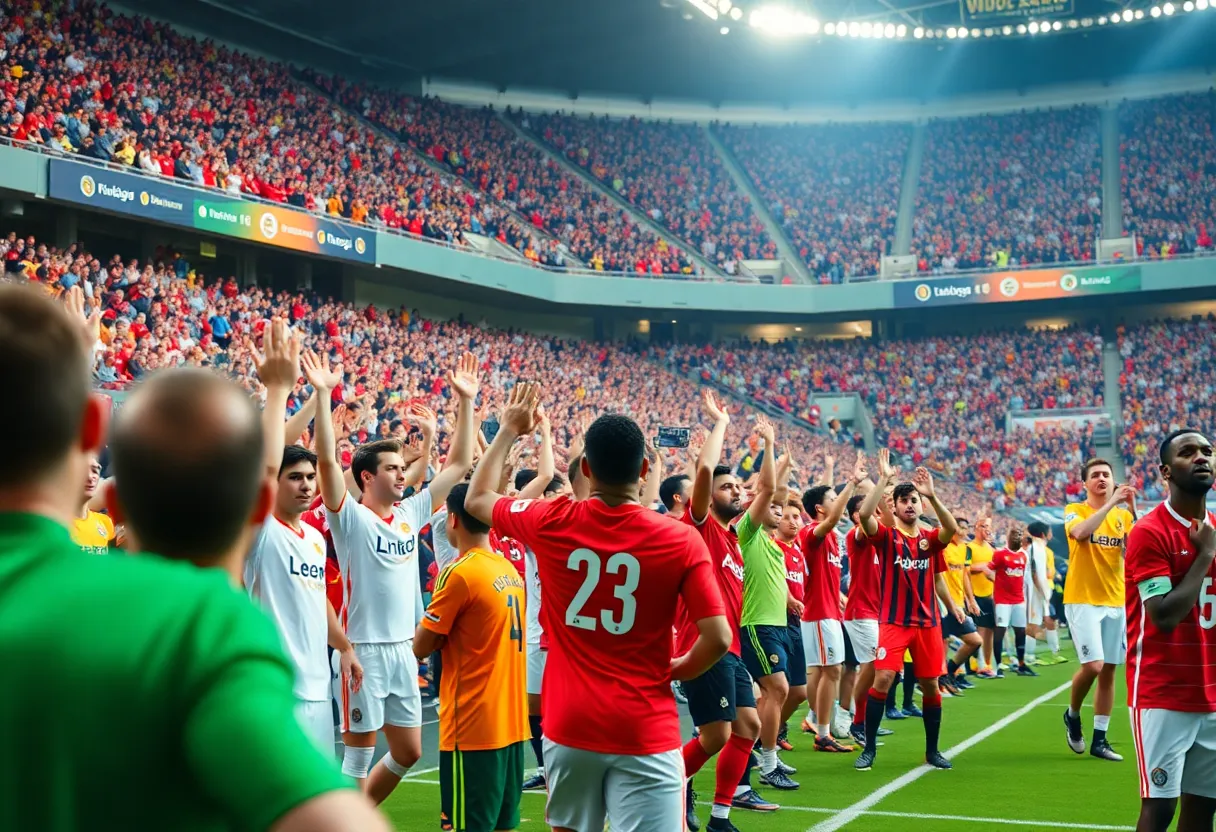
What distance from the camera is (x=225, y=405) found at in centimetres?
148

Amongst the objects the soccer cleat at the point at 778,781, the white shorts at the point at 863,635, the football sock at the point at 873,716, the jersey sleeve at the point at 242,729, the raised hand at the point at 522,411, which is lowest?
the soccer cleat at the point at 778,781

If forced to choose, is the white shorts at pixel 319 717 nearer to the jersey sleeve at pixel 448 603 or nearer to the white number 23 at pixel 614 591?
the jersey sleeve at pixel 448 603

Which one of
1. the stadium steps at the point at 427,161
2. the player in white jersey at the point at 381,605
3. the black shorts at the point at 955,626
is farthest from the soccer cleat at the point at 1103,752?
the stadium steps at the point at 427,161

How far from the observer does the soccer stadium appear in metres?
1.47

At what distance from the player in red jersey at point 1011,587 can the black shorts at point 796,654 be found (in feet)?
26.7

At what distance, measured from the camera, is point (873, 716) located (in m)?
10.5

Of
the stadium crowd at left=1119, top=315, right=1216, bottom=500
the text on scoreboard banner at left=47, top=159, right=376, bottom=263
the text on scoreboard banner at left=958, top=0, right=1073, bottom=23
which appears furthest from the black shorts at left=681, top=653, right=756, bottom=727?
the text on scoreboard banner at left=958, top=0, right=1073, bottom=23

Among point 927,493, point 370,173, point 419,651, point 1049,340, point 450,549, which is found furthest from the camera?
point 1049,340

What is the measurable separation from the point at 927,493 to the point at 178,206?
794 inches

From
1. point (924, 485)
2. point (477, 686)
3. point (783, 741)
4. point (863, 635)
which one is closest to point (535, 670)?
point (477, 686)

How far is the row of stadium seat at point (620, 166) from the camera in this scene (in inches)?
1073

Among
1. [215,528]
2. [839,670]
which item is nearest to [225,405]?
[215,528]

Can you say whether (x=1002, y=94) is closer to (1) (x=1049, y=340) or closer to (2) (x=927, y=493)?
(1) (x=1049, y=340)

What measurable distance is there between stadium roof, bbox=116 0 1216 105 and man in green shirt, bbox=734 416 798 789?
93.2 feet
